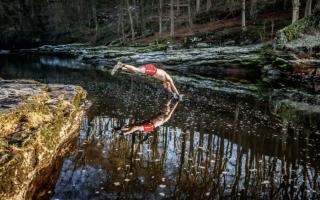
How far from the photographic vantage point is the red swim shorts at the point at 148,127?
48.2ft

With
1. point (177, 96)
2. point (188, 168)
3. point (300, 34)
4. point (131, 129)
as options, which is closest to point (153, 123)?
point (131, 129)

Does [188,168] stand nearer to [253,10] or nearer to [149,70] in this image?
[149,70]

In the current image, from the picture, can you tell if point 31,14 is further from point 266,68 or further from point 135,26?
point 266,68

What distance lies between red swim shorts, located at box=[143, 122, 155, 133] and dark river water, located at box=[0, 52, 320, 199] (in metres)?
0.25

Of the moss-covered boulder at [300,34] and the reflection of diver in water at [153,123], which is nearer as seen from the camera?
the reflection of diver in water at [153,123]

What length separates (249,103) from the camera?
73.9 feet

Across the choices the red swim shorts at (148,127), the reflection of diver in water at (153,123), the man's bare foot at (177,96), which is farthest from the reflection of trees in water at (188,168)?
the man's bare foot at (177,96)

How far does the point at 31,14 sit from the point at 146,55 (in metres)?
60.0

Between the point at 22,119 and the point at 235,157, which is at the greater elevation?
the point at 22,119

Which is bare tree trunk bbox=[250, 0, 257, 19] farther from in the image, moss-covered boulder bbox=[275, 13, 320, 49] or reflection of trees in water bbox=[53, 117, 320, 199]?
reflection of trees in water bbox=[53, 117, 320, 199]

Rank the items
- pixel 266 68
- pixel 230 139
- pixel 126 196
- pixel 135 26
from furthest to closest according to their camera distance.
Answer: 1. pixel 135 26
2. pixel 266 68
3. pixel 230 139
4. pixel 126 196

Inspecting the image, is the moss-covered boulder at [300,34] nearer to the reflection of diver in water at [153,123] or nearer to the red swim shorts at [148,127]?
the reflection of diver in water at [153,123]

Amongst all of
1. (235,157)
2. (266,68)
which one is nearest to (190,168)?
(235,157)

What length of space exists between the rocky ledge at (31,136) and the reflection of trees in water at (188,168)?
814 mm
